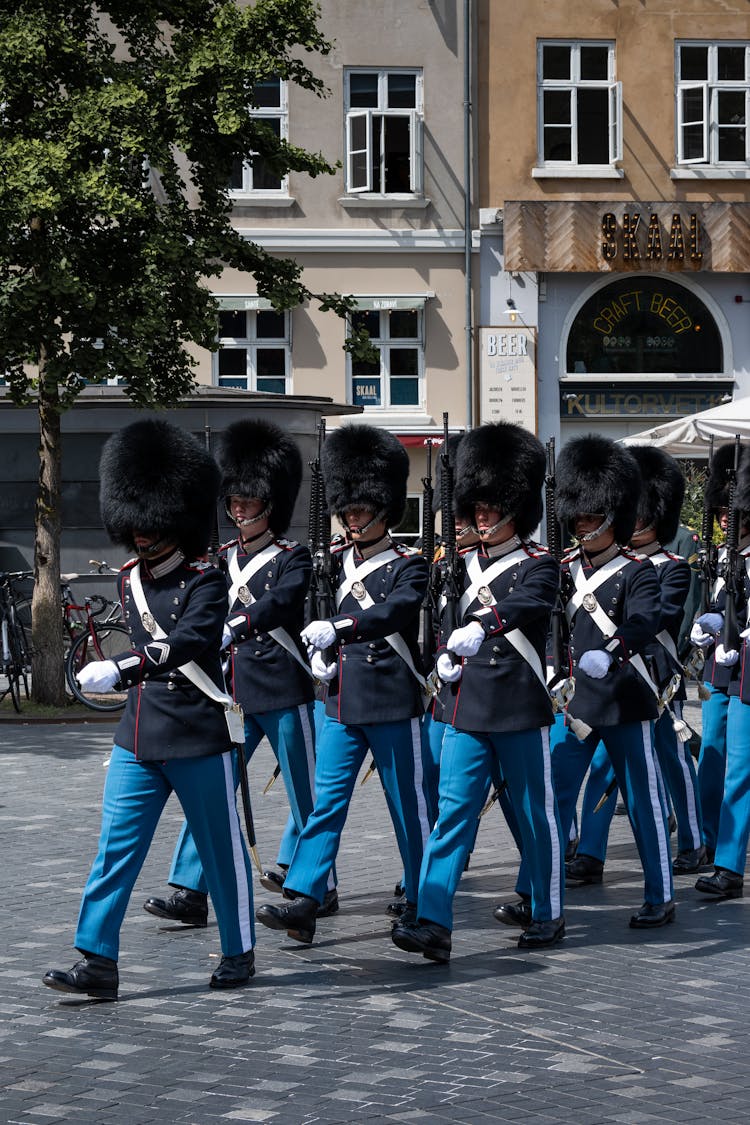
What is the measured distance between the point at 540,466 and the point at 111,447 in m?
1.79

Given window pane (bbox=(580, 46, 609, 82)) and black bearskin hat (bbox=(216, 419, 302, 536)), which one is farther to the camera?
window pane (bbox=(580, 46, 609, 82))

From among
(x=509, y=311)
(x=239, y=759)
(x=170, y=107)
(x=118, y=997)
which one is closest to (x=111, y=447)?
(x=239, y=759)

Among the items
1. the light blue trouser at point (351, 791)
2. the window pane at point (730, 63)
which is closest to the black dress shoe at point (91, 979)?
the light blue trouser at point (351, 791)

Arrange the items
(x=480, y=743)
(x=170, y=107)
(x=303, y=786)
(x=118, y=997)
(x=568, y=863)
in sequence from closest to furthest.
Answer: (x=118, y=997)
(x=480, y=743)
(x=303, y=786)
(x=568, y=863)
(x=170, y=107)

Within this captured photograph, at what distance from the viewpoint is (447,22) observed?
28.1 m

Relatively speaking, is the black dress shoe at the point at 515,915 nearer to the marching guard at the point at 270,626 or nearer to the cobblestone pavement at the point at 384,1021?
the cobblestone pavement at the point at 384,1021

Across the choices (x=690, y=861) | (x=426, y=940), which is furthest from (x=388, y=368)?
(x=426, y=940)

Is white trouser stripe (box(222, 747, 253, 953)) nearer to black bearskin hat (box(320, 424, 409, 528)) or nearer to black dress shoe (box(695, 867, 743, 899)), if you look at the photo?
black bearskin hat (box(320, 424, 409, 528))

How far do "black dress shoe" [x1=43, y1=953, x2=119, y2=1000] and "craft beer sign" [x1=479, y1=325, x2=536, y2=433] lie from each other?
21.9 metres

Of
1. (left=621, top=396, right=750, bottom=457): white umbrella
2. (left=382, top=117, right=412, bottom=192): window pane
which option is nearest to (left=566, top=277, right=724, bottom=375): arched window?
(left=382, top=117, right=412, bottom=192): window pane

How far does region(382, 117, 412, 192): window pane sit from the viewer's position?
28.2m

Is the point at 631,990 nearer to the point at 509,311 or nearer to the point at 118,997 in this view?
the point at 118,997

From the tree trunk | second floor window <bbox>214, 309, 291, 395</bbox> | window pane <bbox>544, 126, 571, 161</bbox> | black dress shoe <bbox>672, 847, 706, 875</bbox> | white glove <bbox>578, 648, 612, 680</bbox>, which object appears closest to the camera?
white glove <bbox>578, 648, 612, 680</bbox>

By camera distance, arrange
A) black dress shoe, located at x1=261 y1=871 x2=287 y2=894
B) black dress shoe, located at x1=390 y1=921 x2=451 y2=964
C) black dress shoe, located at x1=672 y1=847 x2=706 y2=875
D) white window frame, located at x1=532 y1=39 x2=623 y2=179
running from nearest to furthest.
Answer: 1. black dress shoe, located at x1=390 y1=921 x2=451 y2=964
2. black dress shoe, located at x1=261 y1=871 x2=287 y2=894
3. black dress shoe, located at x1=672 y1=847 x2=706 y2=875
4. white window frame, located at x1=532 y1=39 x2=623 y2=179
